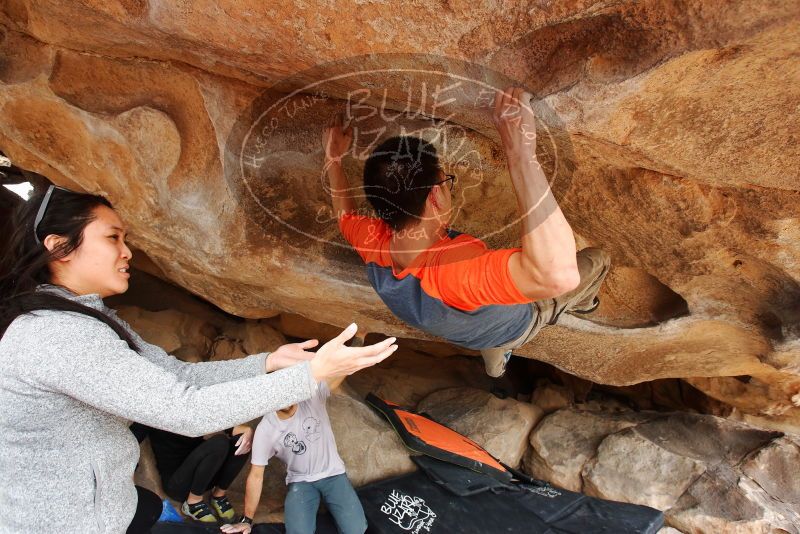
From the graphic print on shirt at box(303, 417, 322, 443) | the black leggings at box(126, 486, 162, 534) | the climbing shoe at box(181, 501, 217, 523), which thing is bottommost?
the climbing shoe at box(181, 501, 217, 523)

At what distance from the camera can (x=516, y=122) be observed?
1140 mm

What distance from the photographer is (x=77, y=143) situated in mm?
1856

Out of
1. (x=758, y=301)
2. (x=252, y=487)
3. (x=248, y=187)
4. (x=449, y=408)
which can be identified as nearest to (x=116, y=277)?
(x=248, y=187)

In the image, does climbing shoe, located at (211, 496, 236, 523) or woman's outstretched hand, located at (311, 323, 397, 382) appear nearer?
woman's outstretched hand, located at (311, 323, 397, 382)

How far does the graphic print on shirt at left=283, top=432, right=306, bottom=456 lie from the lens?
2.64 meters

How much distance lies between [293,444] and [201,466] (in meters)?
0.54

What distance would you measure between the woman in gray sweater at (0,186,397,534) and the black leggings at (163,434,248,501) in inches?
63.3

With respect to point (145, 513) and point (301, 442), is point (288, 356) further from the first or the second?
point (301, 442)

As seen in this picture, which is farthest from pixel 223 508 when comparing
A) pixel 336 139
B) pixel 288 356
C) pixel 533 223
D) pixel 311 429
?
pixel 533 223

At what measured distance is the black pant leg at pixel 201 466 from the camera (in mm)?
2785

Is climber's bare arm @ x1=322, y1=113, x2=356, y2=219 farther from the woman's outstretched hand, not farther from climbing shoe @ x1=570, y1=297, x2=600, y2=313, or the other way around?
climbing shoe @ x1=570, y1=297, x2=600, y2=313

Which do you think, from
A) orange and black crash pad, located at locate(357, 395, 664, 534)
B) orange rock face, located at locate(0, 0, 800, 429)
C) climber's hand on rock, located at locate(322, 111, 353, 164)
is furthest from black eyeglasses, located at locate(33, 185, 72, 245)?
orange and black crash pad, located at locate(357, 395, 664, 534)

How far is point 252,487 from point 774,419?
3.15m

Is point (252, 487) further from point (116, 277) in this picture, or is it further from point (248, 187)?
point (116, 277)
